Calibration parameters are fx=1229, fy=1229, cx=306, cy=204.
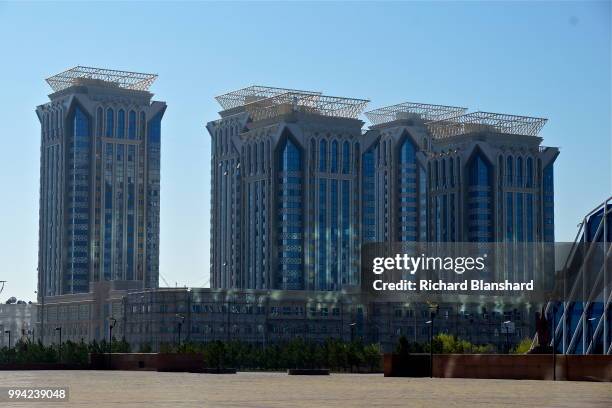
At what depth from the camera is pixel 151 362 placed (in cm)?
11006

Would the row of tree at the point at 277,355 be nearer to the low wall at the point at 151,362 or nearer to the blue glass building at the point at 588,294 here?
the low wall at the point at 151,362

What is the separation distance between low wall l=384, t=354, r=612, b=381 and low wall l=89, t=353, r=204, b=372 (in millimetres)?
27673

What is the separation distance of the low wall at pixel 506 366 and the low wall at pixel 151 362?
2767 cm

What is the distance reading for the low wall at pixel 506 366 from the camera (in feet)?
203

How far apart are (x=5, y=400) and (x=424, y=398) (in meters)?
14.0

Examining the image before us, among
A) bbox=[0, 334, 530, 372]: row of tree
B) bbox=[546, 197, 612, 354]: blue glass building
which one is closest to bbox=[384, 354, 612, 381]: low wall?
bbox=[546, 197, 612, 354]: blue glass building

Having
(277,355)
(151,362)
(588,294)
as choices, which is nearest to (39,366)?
(151,362)

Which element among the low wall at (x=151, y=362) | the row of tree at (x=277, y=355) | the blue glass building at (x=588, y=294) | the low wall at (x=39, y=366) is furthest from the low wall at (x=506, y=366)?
the row of tree at (x=277, y=355)

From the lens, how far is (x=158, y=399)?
41.2m

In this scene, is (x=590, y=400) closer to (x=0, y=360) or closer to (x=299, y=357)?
(x=299, y=357)

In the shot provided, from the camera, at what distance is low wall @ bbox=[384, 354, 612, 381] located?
61938mm

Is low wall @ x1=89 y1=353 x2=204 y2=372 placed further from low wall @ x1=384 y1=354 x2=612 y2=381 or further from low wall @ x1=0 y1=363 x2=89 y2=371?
low wall @ x1=384 y1=354 x2=612 y2=381

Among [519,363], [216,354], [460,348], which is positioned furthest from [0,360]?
[519,363]

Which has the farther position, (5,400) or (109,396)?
(109,396)
